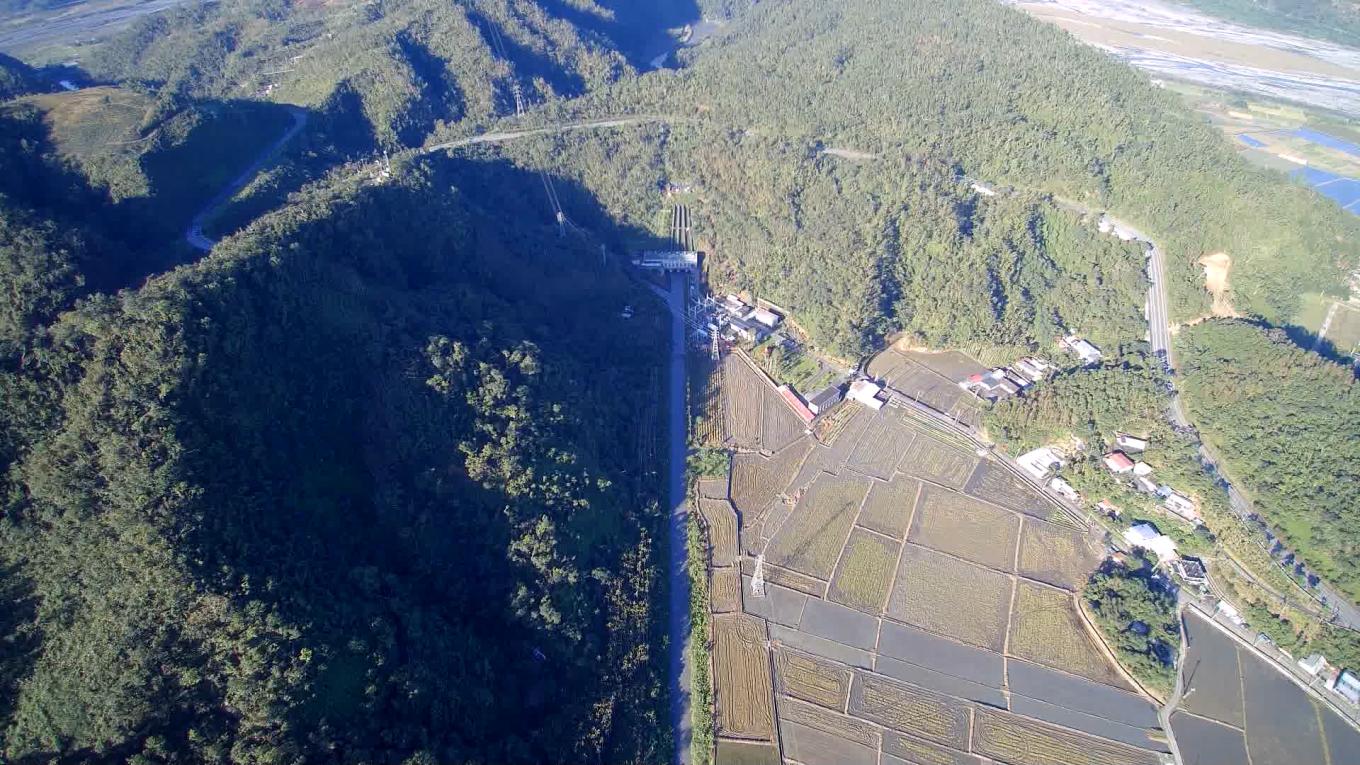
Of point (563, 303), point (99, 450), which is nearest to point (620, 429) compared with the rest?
point (563, 303)

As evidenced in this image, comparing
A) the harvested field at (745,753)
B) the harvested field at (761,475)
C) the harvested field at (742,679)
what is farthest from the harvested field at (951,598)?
the harvested field at (745,753)

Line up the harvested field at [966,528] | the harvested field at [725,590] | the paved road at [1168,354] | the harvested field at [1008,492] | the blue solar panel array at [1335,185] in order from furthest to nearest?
the blue solar panel array at [1335,185], the harvested field at [1008,492], the harvested field at [966,528], the harvested field at [725,590], the paved road at [1168,354]

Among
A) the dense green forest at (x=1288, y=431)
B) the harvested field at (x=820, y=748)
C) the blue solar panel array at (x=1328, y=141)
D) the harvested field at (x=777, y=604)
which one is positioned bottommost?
the harvested field at (x=820, y=748)

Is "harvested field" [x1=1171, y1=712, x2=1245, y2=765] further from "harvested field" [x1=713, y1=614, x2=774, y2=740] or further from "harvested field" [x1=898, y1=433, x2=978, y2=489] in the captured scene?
"harvested field" [x1=713, y1=614, x2=774, y2=740]

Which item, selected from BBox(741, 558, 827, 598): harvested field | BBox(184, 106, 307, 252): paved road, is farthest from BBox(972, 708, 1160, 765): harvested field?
BBox(184, 106, 307, 252): paved road

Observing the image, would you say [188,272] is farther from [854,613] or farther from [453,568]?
[854,613]

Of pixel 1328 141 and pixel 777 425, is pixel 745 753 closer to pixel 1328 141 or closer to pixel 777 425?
pixel 777 425

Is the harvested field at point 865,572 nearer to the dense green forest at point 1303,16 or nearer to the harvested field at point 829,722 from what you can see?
the harvested field at point 829,722
